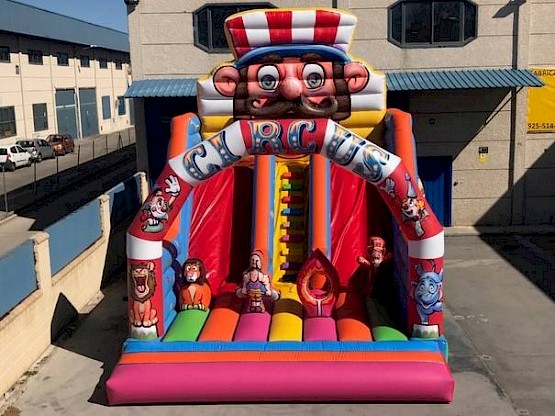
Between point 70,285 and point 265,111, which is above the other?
point 265,111

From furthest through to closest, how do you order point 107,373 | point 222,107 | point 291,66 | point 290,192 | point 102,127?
1. point 102,127
2. point 290,192
3. point 222,107
4. point 291,66
5. point 107,373

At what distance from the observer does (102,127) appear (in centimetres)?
5741

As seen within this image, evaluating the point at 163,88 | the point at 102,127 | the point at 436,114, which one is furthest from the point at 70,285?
the point at 102,127

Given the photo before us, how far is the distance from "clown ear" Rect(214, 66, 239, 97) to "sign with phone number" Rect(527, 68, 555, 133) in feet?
36.4

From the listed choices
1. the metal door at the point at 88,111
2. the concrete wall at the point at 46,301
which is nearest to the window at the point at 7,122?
the metal door at the point at 88,111

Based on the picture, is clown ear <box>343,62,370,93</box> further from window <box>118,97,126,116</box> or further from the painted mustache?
window <box>118,97,126,116</box>

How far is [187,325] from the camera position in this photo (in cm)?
1177

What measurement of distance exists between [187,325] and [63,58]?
4315 cm

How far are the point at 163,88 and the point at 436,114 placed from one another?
8.13m

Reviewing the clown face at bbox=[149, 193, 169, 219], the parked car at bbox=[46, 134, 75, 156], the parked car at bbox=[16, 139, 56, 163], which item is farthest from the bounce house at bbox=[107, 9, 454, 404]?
the parked car at bbox=[46, 134, 75, 156]

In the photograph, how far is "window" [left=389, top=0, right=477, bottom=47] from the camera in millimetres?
19938

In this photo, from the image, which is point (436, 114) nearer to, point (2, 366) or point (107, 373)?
point (107, 373)

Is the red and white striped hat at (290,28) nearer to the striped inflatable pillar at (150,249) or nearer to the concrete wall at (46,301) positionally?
the striped inflatable pillar at (150,249)

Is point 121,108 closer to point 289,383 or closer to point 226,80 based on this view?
point 226,80
